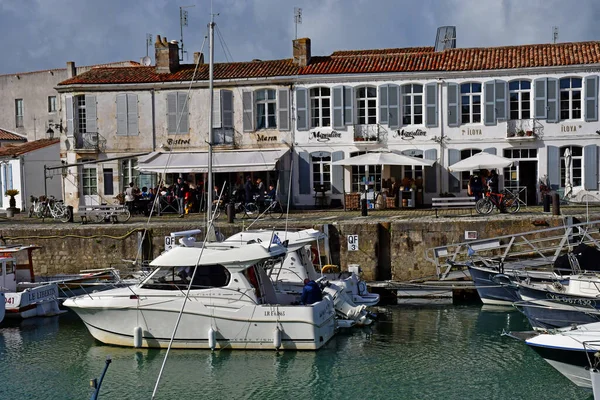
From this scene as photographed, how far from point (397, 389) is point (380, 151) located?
60.2 ft

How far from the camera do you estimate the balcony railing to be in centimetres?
3450

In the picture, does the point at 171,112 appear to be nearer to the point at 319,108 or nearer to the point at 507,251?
the point at 319,108

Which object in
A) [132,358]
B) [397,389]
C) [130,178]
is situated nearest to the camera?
[397,389]

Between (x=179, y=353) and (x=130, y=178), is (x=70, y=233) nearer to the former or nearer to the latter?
(x=130, y=178)

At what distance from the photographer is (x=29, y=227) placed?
98.7 feet

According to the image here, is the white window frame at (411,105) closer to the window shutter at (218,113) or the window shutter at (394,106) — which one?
the window shutter at (394,106)

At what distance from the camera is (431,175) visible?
3403 cm

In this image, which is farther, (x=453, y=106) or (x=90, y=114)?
(x=90, y=114)

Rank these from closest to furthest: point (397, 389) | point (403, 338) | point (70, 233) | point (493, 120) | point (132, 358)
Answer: point (397, 389) → point (132, 358) → point (403, 338) → point (70, 233) → point (493, 120)

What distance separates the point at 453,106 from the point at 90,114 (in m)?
15.0

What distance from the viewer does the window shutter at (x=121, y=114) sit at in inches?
1443

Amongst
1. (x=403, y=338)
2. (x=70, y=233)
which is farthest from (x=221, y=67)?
(x=403, y=338)

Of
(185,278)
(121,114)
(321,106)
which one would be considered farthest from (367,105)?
(185,278)

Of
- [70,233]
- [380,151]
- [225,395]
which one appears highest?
[380,151]
